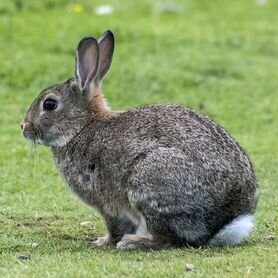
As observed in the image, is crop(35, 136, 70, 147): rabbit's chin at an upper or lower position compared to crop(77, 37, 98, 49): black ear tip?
lower

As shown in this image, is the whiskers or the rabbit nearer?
the rabbit

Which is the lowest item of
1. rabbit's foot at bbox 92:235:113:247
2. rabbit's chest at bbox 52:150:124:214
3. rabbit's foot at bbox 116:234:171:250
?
rabbit's foot at bbox 92:235:113:247

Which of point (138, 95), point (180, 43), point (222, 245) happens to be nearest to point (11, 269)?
point (222, 245)

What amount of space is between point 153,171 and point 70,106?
50.0 inches

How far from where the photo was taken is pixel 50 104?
809cm

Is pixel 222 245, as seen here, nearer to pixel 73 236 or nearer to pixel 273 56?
pixel 73 236

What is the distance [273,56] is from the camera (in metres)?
15.8

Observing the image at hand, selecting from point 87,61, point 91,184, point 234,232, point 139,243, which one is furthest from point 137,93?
point 234,232

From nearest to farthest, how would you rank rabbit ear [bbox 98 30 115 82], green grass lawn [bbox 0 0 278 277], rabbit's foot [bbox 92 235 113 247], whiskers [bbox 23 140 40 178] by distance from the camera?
1. green grass lawn [bbox 0 0 278 277]
2. rabbit's foot [bbox 92 235 113 247]
3. rabbit ear [bbox 98 30 115 82]
4. whiskers [bbox 23 140 40 178]

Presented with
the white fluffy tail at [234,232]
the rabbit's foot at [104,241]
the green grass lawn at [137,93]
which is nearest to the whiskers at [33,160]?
the green grass lawn at [137,93]

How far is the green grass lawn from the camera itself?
6.75 metres

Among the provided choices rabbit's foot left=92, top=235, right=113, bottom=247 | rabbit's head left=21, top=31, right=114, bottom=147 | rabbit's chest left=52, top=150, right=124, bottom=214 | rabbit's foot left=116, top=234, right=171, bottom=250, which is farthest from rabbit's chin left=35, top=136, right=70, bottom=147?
rabbit's foot left=116, top=234, right=171, bottom=250

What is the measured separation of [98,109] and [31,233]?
115 cm

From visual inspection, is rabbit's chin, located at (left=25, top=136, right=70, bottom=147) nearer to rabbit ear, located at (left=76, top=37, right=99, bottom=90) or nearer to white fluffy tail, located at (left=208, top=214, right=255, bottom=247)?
rabbit ear, located at (left=76, top=37, right=99, bottom=90)
